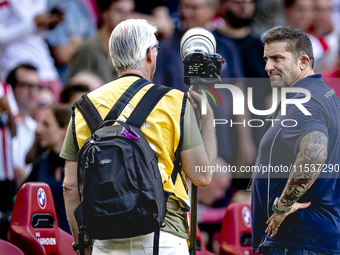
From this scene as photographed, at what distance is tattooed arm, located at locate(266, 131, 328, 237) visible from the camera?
232cm

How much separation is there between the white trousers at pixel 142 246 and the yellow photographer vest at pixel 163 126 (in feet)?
0.49

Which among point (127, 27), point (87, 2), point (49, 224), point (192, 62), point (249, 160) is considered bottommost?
point (49, 224)

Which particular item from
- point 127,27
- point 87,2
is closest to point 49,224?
point 127,27

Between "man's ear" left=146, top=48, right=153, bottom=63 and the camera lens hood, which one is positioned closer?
"man's ear" left=146, top=48, right=153, bottom=63

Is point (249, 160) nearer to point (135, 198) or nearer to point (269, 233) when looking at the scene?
point (269, 233)

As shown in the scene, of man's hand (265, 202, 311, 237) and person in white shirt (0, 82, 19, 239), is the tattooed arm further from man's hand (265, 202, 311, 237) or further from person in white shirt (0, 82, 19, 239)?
person in white shirt (0, 82, 19, 239)

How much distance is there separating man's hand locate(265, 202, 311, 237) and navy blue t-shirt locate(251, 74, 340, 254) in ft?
0.06

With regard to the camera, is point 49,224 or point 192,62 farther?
point 49,224

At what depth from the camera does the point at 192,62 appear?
234 centimetres

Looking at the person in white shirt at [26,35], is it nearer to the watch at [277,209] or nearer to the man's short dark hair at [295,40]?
the man's short dark hair at [295,40]

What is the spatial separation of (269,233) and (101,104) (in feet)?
3.62

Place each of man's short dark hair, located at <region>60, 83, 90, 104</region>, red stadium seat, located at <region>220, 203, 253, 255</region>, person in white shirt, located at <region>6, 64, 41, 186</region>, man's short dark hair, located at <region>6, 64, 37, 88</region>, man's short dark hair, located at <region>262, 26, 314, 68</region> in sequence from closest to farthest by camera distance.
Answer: man's short dark hair, located at <region>262, 26, 314, 68</region>, red stadium seat, located at <region>220, 203, 253, 255</region>, man's short dark hair, located at <region>60, 83, 90, 104</region>, person in white shirt, located at <region>6, 64, 41, 186</region>, man's short dark hair, located at <region>6, 64, 37, 88</region>

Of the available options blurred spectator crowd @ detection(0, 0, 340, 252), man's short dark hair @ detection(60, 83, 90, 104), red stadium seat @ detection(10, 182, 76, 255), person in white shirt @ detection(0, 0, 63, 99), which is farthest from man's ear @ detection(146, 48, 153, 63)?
person in white shirt @ detection(0, 0, 63, 99)

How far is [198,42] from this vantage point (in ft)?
7.97
